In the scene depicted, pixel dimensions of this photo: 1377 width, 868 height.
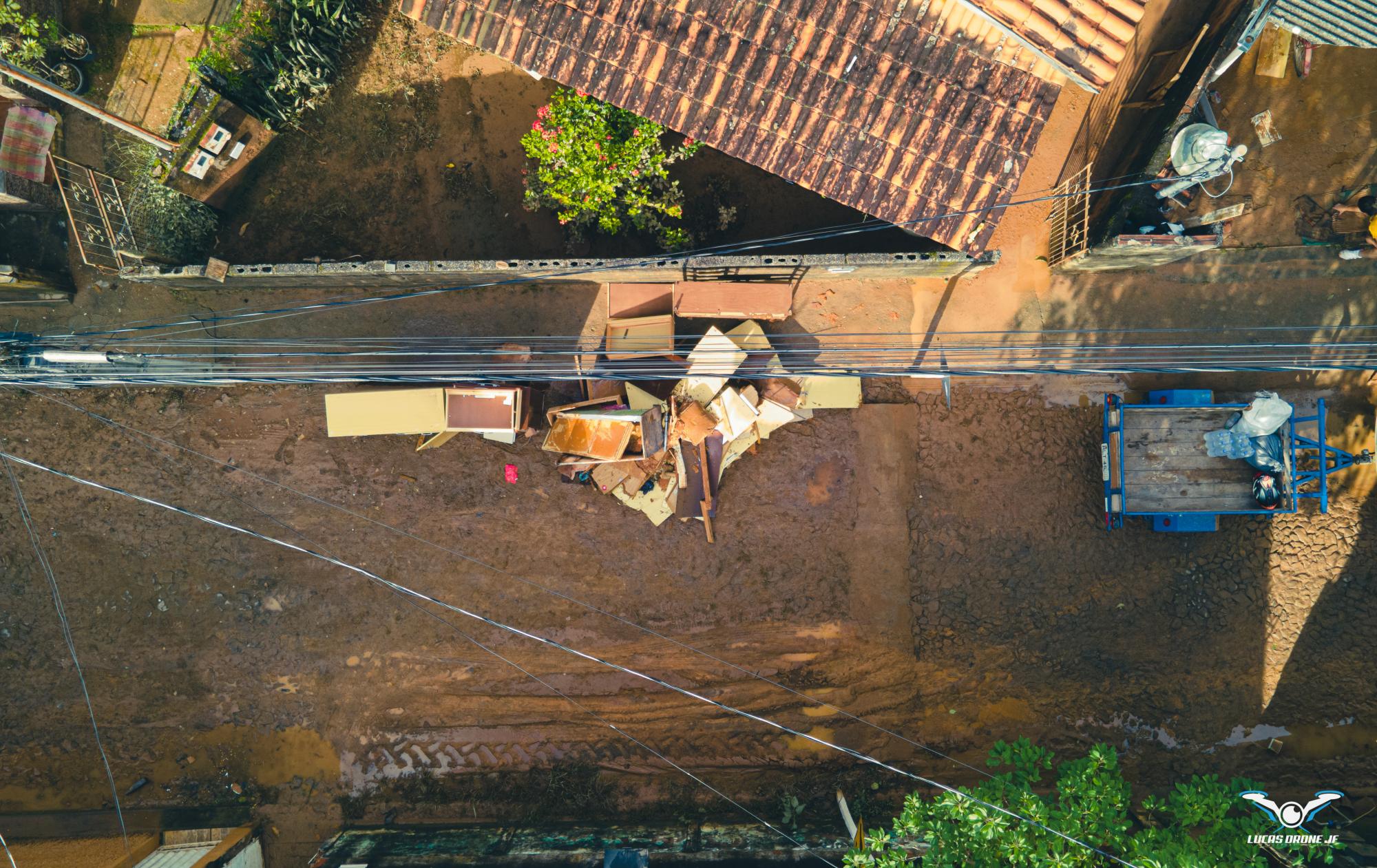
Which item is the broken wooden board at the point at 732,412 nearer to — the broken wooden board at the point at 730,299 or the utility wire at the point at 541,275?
the broken wooden board at the point at 730,299

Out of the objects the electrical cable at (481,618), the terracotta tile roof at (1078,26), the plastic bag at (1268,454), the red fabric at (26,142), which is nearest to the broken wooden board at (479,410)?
the electrical cable at (481,618)

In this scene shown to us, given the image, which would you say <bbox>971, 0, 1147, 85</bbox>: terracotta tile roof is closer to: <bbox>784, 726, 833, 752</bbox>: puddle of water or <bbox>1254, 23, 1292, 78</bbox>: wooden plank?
<bbox>1254, 23, 1292, 78</bbox>: wooden plank

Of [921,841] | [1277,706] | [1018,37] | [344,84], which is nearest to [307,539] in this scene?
[344,84]

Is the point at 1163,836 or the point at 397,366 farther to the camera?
the point at 397,366

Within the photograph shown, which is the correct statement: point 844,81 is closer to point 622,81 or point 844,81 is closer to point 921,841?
point 622,81

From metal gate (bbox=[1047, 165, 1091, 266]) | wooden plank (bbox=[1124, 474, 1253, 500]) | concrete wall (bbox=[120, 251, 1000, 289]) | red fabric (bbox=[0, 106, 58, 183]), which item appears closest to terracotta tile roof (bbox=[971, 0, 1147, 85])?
concrete wall (bbox=[120, 251, 1000, 289])

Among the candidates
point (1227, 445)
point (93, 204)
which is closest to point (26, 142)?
point (93, 204)
